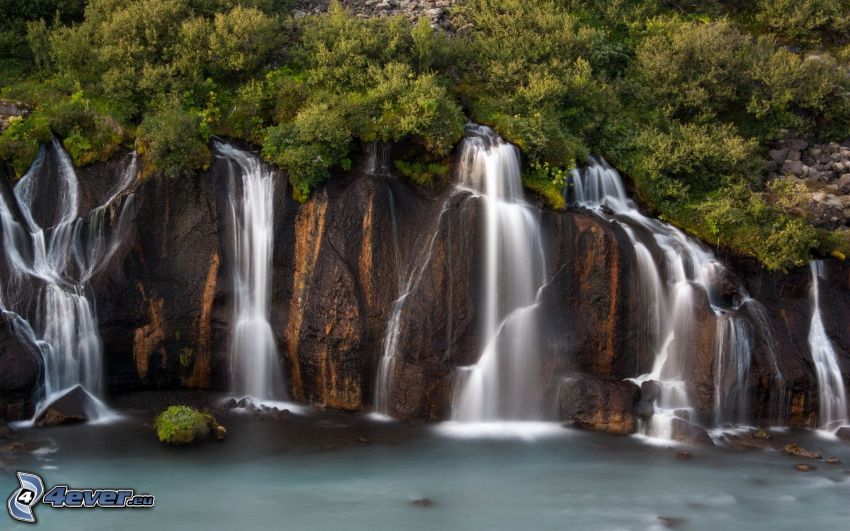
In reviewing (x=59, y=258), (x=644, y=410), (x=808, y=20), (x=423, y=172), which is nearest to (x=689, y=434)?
(x=644, y=410)

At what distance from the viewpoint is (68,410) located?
1711 cm

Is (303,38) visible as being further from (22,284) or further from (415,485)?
(415,485)

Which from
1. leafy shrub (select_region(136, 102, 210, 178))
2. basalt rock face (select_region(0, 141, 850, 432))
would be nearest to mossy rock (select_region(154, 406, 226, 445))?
basalt rock face (select_region(0, 141, 850, 432))

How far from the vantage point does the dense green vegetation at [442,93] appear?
19.3m

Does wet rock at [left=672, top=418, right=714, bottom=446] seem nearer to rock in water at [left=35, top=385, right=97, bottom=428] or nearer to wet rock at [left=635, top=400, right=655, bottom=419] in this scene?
wet rock at [left=635, top=400, right=655, bottom=419]

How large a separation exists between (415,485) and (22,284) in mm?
9279

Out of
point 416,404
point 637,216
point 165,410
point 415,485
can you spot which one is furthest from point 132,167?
point 637,216

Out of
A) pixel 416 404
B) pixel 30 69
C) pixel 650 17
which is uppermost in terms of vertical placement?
pixel 650 17

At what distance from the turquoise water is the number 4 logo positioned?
181 millimetres

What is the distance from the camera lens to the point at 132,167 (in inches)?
752

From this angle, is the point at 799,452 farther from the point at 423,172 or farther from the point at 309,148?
the point at 309,148

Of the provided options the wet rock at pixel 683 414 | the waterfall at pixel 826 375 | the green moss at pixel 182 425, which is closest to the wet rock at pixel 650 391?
the wet rock at pixel 683 414

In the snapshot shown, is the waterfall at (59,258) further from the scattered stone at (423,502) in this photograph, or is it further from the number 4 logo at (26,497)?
the scattered stone at (423,502)

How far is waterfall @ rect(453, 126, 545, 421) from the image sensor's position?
18016mm
